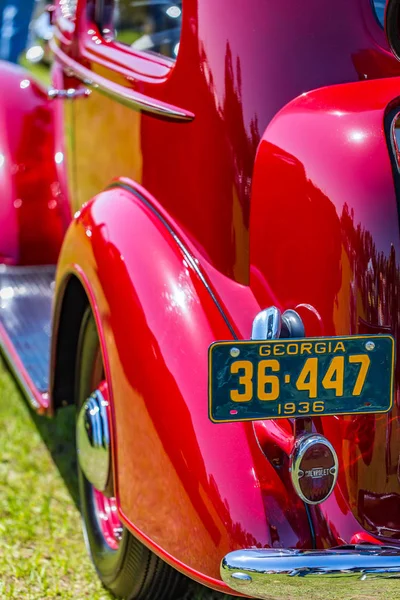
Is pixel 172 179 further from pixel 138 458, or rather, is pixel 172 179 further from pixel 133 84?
pixel 138 458

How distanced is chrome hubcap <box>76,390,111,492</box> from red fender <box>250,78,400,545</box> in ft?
2.12

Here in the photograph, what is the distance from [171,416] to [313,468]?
341 mm

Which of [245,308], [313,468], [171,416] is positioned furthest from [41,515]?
[313,468]

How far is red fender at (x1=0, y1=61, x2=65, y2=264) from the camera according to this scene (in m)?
3.30

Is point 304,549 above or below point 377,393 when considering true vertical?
below

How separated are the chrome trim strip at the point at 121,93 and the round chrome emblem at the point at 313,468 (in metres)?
0.85

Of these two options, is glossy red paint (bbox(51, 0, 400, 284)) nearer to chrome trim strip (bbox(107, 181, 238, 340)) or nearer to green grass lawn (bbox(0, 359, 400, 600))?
chrome trim strip (bbox(107, 181, 238, 340))

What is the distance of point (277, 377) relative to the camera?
1537 mm

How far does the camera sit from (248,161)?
6.42 ft

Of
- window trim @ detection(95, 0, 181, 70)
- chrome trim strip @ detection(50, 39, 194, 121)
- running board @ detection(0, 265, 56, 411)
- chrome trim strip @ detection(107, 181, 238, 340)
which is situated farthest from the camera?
running board @ detection(0, 265, 56, 411)

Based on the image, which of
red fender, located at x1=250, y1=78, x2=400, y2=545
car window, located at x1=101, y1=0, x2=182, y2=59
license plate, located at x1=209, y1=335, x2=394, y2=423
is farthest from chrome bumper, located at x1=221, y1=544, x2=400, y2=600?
car window, located at x1=101, y1=0, x2=182, y2=59

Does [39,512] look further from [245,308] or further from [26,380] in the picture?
[245,308]

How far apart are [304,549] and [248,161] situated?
0.85m

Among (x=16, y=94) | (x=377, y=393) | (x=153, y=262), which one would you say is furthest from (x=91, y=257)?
(x=16, y=94)
